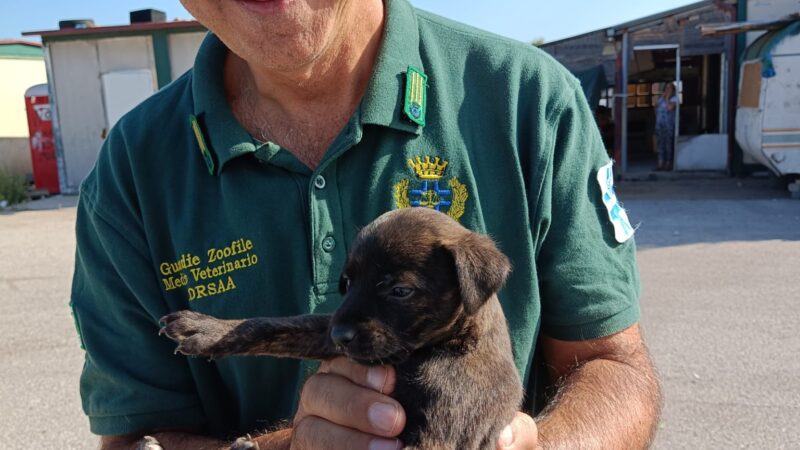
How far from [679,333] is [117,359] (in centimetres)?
547

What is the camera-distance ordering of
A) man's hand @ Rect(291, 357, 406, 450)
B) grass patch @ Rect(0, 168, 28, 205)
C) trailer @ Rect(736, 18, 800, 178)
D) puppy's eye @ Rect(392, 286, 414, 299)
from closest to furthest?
man's hand @ Rect(291, 357, 406, 450) < puppy's eye @ Rect(392, 286, 414, 299) < trailer @ Rect(736, 18, 800, 178) < grass patch @ Rect(0, 168, 28, 205)

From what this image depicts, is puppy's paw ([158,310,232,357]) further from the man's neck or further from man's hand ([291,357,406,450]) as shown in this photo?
the man's neck

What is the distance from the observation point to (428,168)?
224 cm

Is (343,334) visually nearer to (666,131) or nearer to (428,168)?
(428,168)

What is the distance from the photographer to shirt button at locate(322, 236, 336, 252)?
7.15ft

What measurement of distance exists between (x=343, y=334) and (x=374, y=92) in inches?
32.7

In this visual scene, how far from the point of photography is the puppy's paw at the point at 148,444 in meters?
2.19

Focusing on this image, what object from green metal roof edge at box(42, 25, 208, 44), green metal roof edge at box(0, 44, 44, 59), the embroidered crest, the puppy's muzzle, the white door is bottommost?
the puppy's muzzle

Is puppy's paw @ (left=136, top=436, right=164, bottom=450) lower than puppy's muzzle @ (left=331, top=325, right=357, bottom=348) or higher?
lower

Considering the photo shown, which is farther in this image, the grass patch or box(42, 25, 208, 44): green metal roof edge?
box(42, 25, 208, 44): green metal roof edge

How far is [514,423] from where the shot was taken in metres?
1.96

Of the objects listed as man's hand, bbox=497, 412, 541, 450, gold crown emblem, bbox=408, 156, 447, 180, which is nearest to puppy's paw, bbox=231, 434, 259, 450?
man's hand, bbox=497, 412, 541, 450

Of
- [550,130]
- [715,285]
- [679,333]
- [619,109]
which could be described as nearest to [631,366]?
[550,130]

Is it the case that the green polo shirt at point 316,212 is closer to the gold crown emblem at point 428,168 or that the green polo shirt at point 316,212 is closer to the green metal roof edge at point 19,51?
the gold crown emblem at point 428,168
